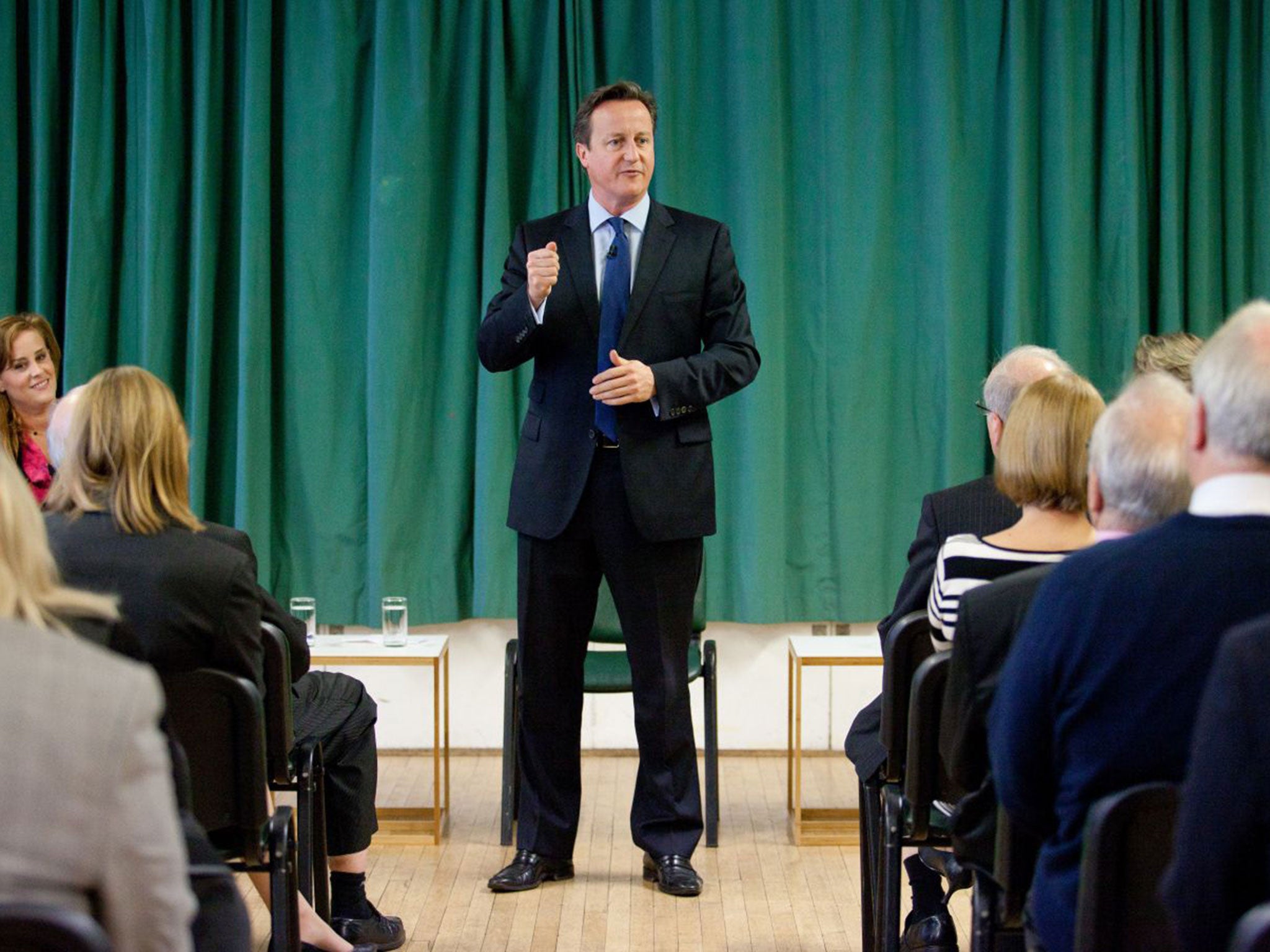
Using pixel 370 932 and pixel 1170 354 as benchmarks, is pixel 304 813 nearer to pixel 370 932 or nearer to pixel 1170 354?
pixel 370 932

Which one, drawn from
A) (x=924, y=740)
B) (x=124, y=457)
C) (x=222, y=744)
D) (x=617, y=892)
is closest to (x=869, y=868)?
(x=924, y=740)

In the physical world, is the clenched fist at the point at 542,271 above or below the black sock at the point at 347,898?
above

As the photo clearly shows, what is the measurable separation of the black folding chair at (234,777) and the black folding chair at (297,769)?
0.55ft

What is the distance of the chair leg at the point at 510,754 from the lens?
4328 millimetres

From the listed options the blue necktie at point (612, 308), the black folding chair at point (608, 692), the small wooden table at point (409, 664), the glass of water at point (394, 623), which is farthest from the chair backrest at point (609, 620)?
the blue necktie at point (612, 308)

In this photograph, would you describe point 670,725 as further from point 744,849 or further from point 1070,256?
point 1070,256

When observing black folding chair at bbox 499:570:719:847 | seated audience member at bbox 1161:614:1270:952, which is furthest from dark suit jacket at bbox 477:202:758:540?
seated audience member at bbox 1161:614:1270:952

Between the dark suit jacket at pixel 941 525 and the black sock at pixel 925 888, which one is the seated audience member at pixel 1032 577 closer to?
the dark suit jacket at pixel 941 525

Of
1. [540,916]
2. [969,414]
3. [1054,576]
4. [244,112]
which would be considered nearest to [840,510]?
[969,414]

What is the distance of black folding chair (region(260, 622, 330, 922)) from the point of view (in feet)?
9.41

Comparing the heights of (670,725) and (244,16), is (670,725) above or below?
below

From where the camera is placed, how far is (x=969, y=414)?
5164mm

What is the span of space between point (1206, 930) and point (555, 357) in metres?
2.52

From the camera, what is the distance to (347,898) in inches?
140
